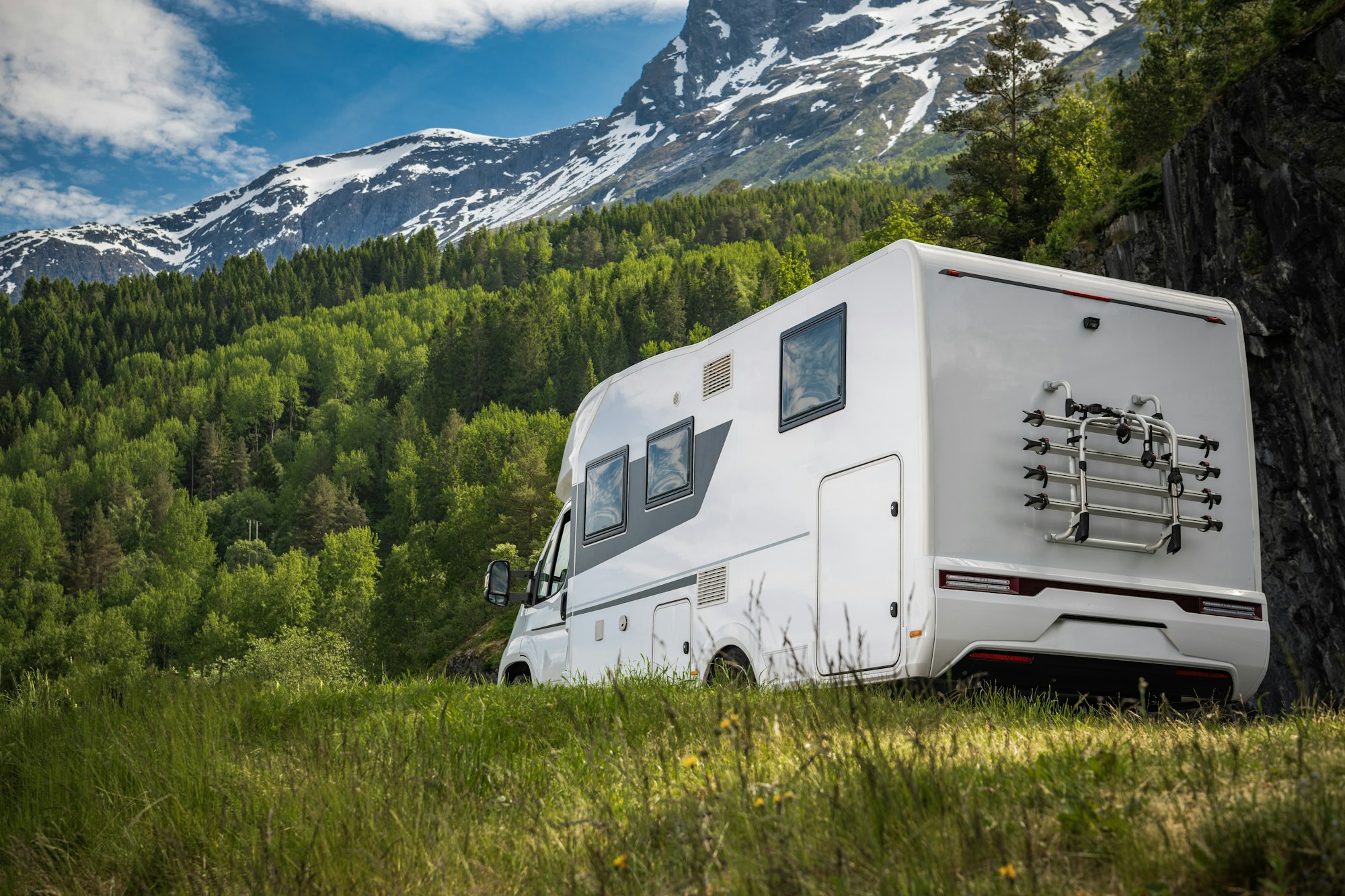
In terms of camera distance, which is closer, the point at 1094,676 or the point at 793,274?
the point at 1094,676

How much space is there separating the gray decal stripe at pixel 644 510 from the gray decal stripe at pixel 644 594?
1.08 feet

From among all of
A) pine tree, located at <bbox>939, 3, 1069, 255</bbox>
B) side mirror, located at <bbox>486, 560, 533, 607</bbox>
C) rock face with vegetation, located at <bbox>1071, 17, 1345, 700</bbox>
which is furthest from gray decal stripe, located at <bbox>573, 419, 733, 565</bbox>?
pine tree, located at <bbox>939, 3, 1069, 255</bbox>

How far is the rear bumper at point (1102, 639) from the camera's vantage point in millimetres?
6148

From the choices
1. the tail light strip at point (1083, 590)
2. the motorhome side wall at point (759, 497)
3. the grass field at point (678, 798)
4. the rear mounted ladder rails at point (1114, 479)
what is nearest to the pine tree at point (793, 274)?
the motorhome side wall at point (759, 497)

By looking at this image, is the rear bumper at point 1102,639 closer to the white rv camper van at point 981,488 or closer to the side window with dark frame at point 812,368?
the white rv camper van at point 981,488

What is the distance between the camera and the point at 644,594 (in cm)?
859

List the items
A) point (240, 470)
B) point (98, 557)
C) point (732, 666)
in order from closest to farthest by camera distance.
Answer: point (732, 666) < point (98, 557) < point (240, 470)

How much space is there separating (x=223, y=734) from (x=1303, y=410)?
37.8 ft

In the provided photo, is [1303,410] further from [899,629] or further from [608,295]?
[608,295]

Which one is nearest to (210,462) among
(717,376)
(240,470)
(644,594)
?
(240,470)

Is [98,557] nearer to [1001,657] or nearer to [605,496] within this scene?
[605,496]

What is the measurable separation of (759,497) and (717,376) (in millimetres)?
1104

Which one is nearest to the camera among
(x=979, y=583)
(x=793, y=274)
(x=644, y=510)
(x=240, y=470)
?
(x=979, y=583)

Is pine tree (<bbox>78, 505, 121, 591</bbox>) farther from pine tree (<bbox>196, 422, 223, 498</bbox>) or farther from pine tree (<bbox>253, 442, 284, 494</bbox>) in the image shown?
pine tree (<bbox>196, 422, 223, 498</bbox>)
